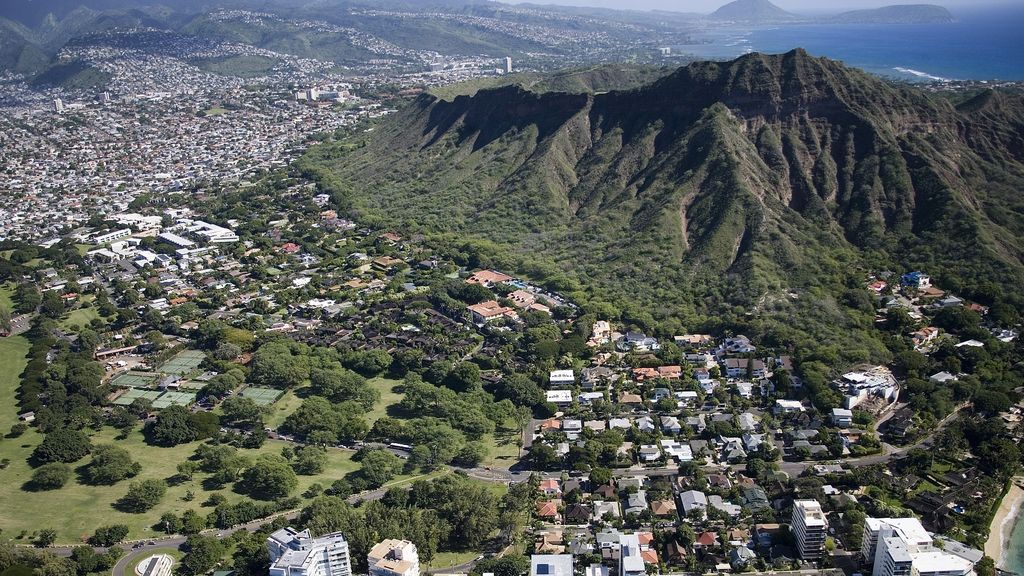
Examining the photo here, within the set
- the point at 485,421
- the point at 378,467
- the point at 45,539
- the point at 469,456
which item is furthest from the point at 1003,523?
the point at 45,539

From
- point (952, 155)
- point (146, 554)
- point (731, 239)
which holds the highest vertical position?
point (952, 155)

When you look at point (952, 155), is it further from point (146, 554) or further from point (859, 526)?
point (146, 554)

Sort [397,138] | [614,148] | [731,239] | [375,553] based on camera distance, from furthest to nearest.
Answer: [397,138], [614,148], [731,239], [375,553]

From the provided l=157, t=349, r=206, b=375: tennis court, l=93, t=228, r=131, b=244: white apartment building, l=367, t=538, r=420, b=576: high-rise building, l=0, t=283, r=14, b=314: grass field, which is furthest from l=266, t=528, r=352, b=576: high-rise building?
l=93, t=228, r=131, b=244: white apartment building

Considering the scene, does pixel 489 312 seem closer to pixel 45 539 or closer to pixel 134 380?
pixel 134 380

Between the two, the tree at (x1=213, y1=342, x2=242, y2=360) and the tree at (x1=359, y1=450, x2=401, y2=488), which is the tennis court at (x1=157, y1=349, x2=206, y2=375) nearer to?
the tree at (x1=213, y1=342, x2=242, y2=360)

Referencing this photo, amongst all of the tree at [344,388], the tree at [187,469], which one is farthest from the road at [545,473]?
the tree at [344,388]

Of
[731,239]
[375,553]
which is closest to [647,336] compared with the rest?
[731,239]
